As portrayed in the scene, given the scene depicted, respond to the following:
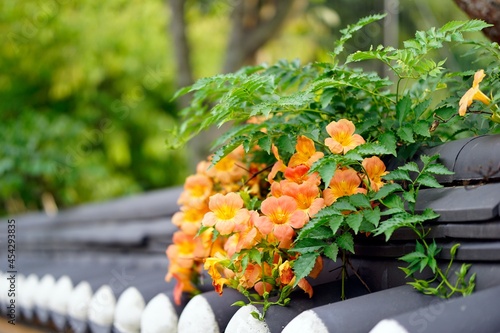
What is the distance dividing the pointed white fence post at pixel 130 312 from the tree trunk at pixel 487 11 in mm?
971

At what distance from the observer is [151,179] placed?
8562 millimetres

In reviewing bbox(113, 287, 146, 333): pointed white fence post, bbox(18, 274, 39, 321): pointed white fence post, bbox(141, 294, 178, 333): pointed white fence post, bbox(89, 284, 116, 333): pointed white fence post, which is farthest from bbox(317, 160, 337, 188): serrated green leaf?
bbox(18, 274, 39, 321): pointed white fence post

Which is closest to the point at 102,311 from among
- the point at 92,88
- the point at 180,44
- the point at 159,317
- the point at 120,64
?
the point at 159,317

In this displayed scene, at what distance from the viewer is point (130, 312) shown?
150 centimetres

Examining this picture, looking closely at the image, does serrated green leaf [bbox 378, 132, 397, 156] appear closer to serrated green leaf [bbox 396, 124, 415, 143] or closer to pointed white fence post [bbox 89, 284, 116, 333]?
serrated green leaf [bbox 396, 124, 415, 143]

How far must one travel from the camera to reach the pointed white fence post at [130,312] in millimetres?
1490

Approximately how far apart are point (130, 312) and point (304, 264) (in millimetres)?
571

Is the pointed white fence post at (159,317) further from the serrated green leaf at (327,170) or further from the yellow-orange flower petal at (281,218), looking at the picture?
the serrated green leaf at (327,170)

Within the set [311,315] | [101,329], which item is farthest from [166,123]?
[311,315]

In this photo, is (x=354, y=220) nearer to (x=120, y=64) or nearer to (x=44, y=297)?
(x=44, y=297)

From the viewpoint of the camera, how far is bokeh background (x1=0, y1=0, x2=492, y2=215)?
14.4 ft

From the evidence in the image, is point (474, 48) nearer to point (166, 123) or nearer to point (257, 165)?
point (257, 165)

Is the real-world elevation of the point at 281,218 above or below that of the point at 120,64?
below

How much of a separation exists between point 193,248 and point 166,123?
6727 millimetres
